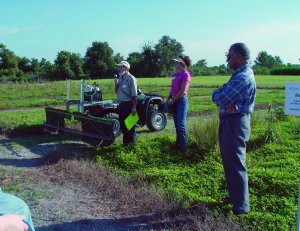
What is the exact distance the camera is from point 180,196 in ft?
19.6

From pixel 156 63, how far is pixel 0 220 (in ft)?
220

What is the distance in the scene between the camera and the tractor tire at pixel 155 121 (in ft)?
36.3

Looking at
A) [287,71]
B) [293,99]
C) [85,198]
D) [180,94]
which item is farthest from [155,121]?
[287,71]

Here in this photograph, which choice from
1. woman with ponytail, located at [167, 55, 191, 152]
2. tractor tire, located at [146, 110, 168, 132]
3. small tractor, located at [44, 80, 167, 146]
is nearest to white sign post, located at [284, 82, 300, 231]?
woman with ponytail, located at [167, 55, 191, 152]

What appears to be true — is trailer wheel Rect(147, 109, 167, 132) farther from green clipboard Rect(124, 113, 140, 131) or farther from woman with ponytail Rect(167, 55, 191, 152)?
woman with ponytail Rect(167, 55, 191, 152)

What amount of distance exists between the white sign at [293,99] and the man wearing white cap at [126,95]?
429cm

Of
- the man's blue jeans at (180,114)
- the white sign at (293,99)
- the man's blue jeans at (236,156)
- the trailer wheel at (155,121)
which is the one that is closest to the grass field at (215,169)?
the man's blue jeans at (236,156)

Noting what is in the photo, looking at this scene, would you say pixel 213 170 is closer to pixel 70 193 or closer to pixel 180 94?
pixel 180 94

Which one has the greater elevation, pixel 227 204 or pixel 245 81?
pixel 245 81

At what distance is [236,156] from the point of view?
5203mm

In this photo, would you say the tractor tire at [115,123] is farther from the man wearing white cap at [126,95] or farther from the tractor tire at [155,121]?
the tractor tire at [155,121]

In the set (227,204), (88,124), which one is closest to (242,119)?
(227,204)

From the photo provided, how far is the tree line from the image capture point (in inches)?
2655

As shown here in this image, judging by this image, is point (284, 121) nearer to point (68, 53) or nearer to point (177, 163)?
point (177, 163)
